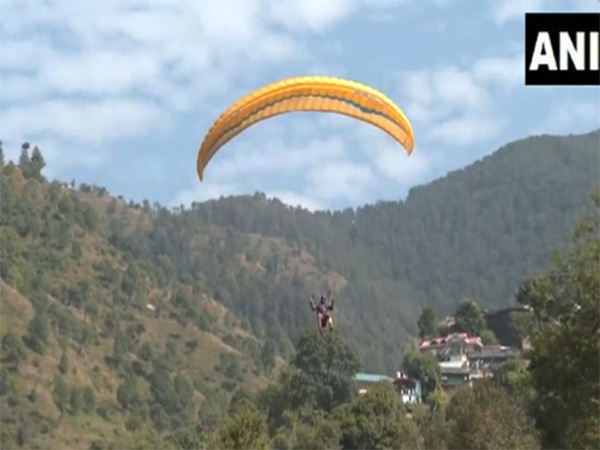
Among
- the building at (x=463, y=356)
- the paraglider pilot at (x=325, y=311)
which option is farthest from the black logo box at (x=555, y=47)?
the building at (x=463, y=356)

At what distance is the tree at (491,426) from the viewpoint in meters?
55.3

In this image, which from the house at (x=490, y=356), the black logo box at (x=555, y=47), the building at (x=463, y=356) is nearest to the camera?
the black logo box at (x=555, y=47)

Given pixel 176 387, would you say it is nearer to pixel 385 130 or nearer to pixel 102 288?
pixel 102 288

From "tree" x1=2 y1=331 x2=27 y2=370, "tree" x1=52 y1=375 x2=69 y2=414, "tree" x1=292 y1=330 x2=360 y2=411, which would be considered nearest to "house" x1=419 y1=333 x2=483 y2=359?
"tree" x1=292 y1=330 x2=360 y2=411

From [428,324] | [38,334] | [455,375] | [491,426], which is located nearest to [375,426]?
[491,426]

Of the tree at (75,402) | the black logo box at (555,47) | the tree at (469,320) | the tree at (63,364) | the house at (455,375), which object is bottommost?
the black logo box at (555,47)

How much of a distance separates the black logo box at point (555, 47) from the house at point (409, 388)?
10801 centimetres

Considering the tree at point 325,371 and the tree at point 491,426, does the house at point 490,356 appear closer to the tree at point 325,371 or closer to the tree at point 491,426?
the tree at point 325,371

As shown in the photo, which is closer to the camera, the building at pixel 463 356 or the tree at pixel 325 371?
the tree at pixel 325 371

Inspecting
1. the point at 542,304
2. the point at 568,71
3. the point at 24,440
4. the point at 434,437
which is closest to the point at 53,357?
the point at 24,440

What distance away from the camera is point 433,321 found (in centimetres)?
18062

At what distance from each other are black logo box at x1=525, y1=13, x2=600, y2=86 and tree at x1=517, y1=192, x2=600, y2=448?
1217 cm

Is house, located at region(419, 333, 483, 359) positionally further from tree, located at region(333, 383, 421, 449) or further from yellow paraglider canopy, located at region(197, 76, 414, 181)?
yellow paraglider canopy, located at region(197, 76, 414, 181)

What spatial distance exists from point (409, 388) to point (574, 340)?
101259mm
